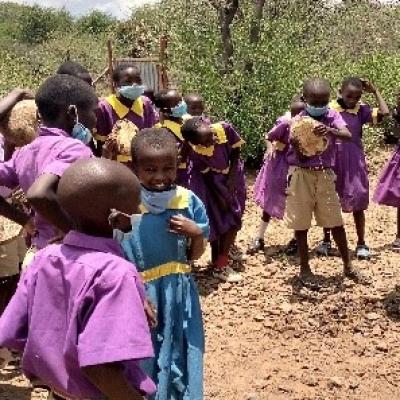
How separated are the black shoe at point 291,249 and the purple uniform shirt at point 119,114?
66.9 inches

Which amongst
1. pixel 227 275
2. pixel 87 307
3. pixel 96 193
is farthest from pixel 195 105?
pixel 87 307

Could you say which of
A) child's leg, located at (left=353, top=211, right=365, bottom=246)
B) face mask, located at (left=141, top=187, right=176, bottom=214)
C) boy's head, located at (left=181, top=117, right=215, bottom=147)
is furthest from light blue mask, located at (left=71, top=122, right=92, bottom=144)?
child's leg, located at (left=353, top=211, right=365, bottom=246)

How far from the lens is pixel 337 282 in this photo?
5.29 m

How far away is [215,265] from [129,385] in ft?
13.2

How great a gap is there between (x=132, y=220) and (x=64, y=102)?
0.63 meters

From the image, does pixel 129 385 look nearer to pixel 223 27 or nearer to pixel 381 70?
pixel 223 27

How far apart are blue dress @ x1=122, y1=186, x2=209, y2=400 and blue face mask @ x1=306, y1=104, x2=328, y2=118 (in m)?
2.37

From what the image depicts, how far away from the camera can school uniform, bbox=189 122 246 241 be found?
17.5 feet

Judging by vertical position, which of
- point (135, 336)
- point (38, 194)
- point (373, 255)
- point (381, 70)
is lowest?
point (373, 255)

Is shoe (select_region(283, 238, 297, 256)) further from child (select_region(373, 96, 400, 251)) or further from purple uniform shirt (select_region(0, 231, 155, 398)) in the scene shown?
purple uniform shirt (select_region(0, 231, 155, 398))

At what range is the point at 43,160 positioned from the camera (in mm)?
2535

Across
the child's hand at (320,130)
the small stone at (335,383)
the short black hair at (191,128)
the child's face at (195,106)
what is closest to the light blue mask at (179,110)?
the child's face at (195,106)

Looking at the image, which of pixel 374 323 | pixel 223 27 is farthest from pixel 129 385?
pixel 223 27

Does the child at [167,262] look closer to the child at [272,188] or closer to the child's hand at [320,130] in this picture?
the child's hand at [320,130]
